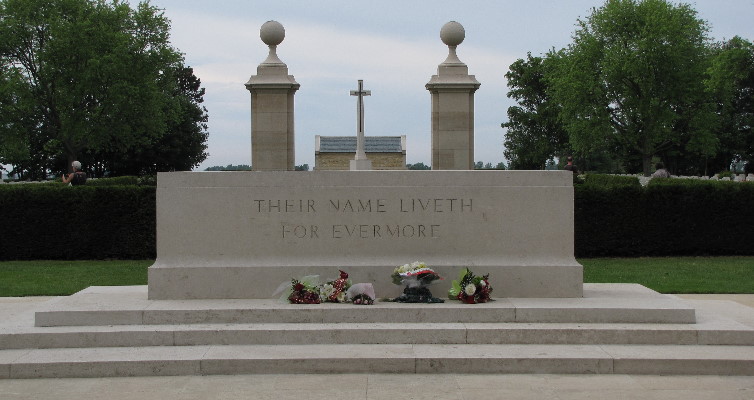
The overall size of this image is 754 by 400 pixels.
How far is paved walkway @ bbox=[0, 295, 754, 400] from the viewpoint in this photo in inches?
262

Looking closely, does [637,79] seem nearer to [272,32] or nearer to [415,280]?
[272,32]

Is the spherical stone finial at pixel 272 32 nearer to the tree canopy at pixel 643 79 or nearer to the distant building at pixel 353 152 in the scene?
the distant building at pixel 353 152

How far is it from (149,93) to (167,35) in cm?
435

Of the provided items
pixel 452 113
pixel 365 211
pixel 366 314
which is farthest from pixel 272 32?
pixel 366 314

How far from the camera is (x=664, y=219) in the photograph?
1680 cm

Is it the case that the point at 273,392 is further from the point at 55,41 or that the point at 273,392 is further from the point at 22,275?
the point at 55,41

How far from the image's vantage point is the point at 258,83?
15617 millimetres

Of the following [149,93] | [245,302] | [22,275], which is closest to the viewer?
[245,302]

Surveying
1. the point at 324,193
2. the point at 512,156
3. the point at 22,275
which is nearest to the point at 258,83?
the point at 22,275

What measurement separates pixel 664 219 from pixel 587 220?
64.0 inches

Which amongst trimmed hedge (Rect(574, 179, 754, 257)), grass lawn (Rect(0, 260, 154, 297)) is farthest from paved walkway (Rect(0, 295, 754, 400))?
trimmed hedge (Rect(574, 179, 754, 257))

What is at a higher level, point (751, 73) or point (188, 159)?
point (751, 73)

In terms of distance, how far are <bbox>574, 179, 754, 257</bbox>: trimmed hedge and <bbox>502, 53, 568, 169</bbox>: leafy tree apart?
1844 inches

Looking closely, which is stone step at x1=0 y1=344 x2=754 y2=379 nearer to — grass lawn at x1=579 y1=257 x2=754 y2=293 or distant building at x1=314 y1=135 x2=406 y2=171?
grass lawn at x1=579 y1=257 x2=754 y2=293
